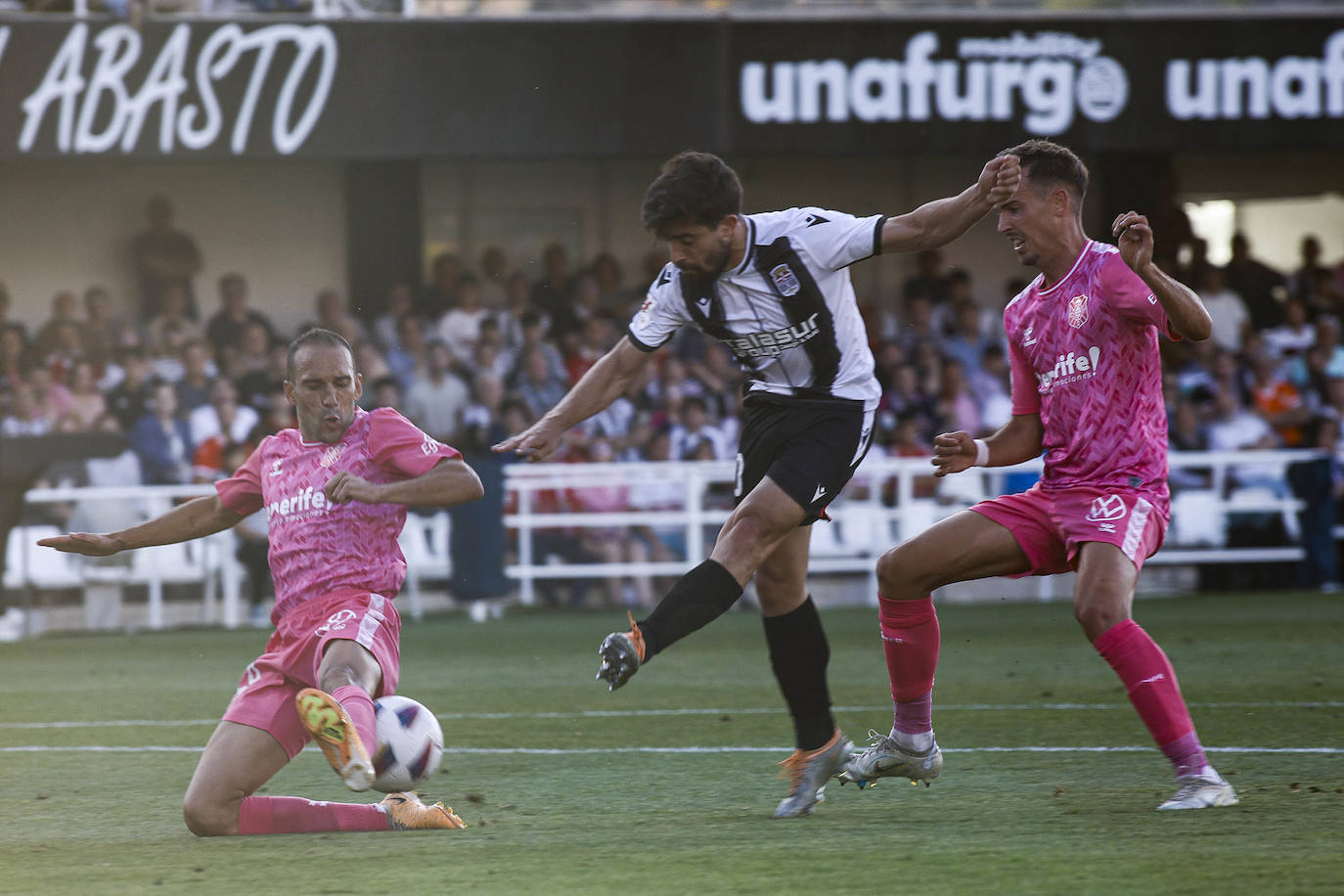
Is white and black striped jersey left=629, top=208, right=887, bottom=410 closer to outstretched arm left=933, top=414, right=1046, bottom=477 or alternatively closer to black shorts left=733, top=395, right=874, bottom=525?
black shorts left=733, top=395, right=874, bottom=525

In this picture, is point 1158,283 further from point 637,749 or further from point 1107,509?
point 637,749

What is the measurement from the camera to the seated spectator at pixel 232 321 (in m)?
15.4

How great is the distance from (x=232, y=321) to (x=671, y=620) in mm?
11540

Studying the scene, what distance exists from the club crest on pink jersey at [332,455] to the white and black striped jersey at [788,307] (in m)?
0.96

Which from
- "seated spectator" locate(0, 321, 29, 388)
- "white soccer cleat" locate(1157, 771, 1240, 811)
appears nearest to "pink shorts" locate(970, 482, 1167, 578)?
"white soccer cleat" locate(1157, 771, 1240, 811)

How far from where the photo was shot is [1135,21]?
51.5 feet

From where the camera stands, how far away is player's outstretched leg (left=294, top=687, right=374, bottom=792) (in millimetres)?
4613

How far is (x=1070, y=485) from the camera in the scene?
5520 millimetres

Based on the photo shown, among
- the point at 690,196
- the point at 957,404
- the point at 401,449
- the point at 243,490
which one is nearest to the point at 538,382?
the point at 957,404

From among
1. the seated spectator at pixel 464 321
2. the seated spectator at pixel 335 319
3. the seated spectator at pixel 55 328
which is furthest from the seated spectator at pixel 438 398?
the seated spectator at pixel 55 328

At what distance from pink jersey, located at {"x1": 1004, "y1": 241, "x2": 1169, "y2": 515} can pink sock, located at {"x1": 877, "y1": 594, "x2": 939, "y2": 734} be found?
611 mm

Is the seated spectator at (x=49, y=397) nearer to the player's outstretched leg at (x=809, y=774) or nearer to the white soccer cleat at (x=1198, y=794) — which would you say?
the player's outstretched leg at (x=809, y=774)

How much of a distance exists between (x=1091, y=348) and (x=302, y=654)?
8.38ft

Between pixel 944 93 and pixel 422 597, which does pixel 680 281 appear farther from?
pixel 944 93
